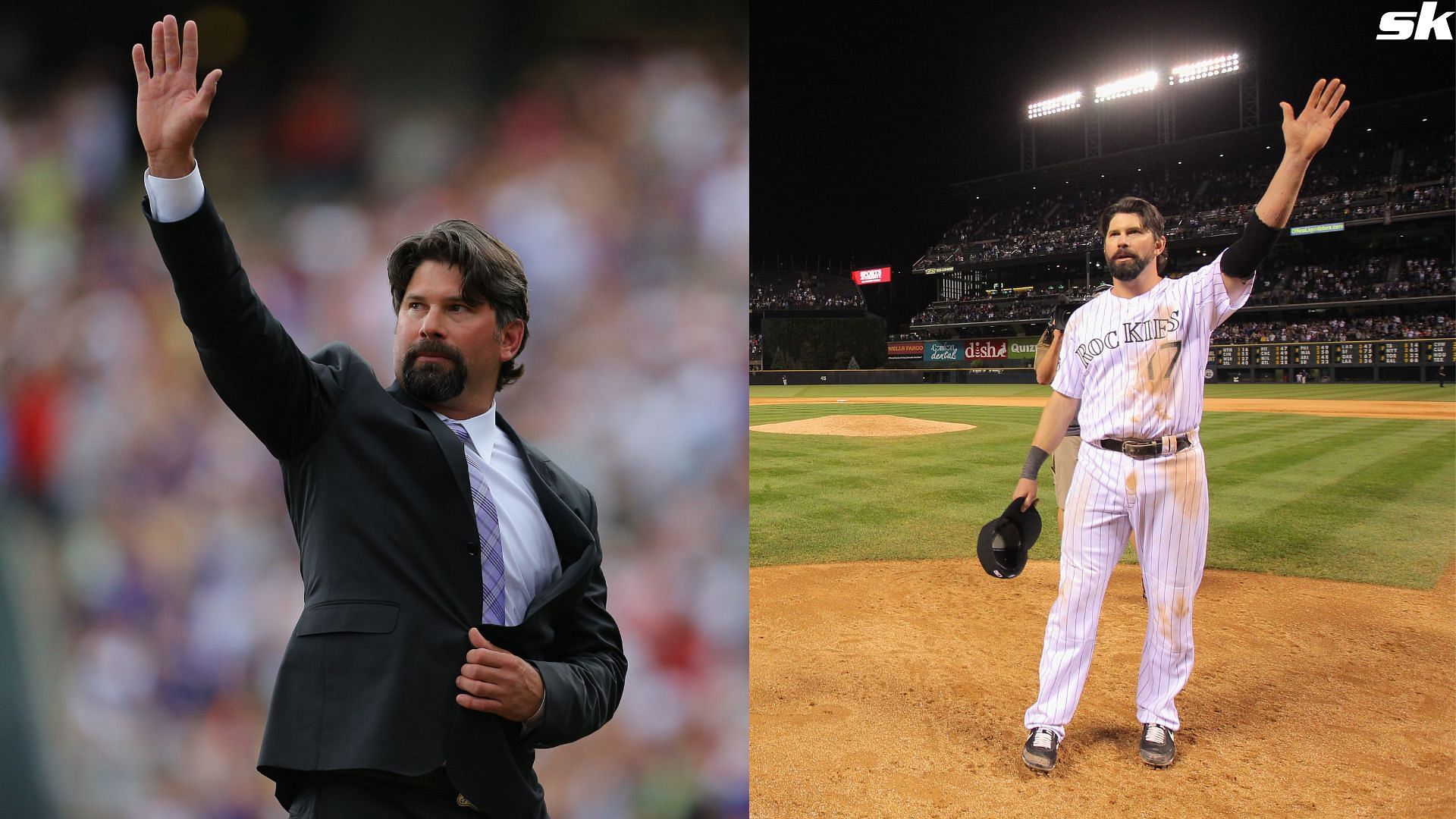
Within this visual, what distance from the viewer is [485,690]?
3.53 ft

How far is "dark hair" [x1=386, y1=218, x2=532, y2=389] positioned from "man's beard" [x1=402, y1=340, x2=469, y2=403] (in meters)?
0.10

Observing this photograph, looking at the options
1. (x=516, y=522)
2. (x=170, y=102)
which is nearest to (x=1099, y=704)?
(x=516, y=522)

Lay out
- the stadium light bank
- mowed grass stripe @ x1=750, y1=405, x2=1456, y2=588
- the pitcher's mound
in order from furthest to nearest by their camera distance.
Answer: the stadium light bank < the pitcher's mound < mowed grass stripe @ x1=750, y1=405, x2=1456, y2=588

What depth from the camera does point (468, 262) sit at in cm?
127

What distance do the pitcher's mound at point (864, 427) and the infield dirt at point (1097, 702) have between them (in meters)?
8.51

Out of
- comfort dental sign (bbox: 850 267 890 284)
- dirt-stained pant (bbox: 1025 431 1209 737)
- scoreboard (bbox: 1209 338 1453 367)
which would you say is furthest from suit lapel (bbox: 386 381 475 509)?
comfort dental sign (bbox: 850 267 890 284)

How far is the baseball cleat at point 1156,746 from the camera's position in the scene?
111 inches

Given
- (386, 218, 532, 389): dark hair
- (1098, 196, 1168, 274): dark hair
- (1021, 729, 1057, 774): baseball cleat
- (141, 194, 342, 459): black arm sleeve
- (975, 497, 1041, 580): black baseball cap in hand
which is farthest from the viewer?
(975, 497, 1041, 580): black baseball cap in hand

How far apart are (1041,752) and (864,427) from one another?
38.7ft

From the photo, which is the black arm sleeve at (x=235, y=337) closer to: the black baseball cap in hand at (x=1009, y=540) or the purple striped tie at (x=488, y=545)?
the purple striped tie at (x=488, y=545)

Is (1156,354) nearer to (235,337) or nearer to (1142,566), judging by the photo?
(1142,566)

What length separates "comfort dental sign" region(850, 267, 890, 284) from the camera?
49.2 metres

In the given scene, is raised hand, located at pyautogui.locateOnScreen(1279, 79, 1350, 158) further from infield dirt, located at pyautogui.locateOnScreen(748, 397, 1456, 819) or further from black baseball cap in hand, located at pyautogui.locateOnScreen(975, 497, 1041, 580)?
infield dirt, located at pyautogui.locateOnScreen(748, 397, 1456, 819)

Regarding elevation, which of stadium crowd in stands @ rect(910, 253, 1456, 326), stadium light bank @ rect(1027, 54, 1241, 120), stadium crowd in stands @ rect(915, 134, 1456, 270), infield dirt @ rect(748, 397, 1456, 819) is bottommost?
infield dirt @ rect(748, 397, 1456, 819)
